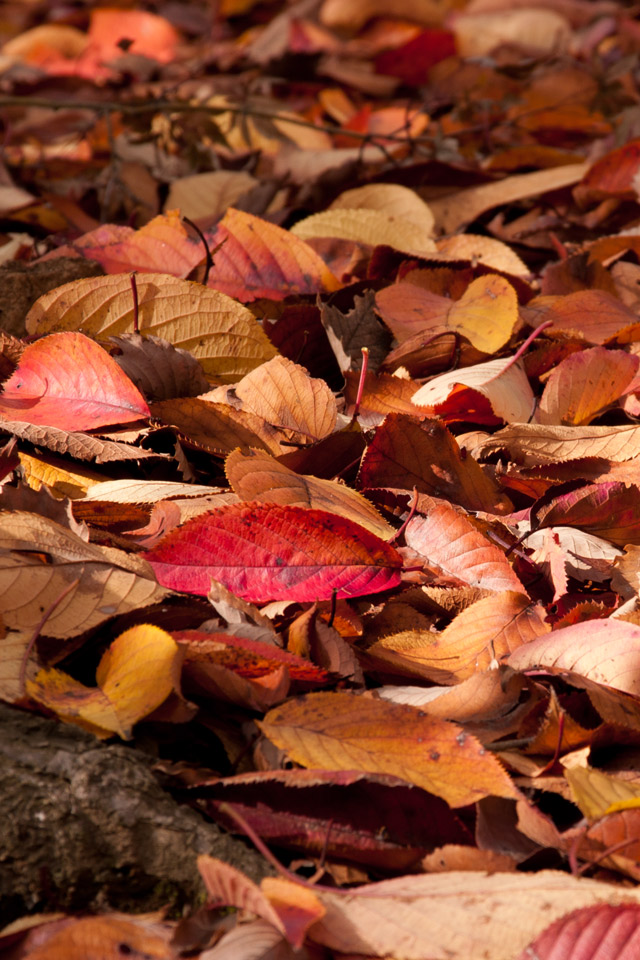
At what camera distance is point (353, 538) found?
108cm

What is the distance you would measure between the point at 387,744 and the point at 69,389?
2.40ft

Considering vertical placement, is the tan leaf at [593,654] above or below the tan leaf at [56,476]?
below

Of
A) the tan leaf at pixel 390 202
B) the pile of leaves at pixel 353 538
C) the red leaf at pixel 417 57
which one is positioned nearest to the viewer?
the pile of leaves at pixel 353 538

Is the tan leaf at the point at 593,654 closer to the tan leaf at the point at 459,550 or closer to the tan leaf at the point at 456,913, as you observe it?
the tan leaf at the point at 459,550

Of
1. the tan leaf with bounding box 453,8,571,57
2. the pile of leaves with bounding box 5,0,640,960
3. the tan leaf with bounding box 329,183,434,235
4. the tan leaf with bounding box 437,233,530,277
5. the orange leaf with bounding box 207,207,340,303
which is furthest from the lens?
the tan leaf with bounding box 453,8,571,57

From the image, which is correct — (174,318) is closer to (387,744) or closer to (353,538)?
(353,538)

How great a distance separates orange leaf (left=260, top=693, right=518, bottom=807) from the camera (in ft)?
2.81

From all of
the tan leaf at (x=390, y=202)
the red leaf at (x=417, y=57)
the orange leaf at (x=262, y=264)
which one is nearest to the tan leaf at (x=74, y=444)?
A: the orange leaf at (x=262, y=264)

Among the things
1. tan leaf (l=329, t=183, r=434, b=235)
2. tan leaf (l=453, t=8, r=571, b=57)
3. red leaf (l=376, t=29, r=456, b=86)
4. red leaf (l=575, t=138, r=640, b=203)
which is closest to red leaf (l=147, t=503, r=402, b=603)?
tan leaf (l=329, t=183, r=434, b=235)

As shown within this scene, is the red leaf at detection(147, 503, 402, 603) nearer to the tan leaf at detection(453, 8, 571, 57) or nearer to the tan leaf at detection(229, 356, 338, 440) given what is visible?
the tan leaf at detection(229, 356, 338, 440)

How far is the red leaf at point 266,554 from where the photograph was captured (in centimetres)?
106

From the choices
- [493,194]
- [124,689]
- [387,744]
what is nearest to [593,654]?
[387,744]

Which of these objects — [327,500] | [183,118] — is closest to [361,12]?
[183,118]

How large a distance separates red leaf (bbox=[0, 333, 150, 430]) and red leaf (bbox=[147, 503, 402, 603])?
302mm
